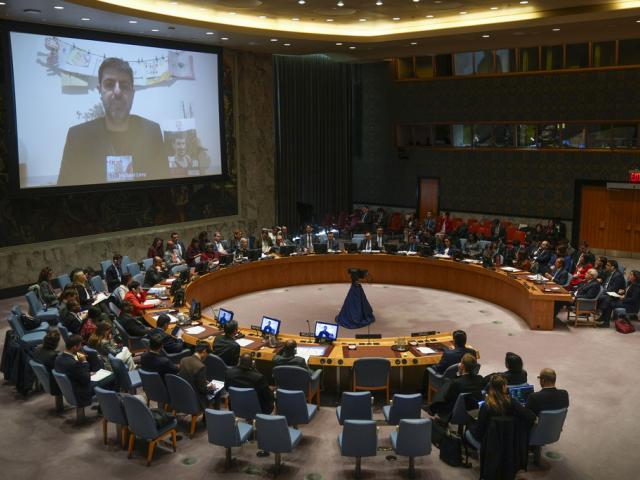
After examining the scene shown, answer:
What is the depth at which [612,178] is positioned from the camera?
1769 cm

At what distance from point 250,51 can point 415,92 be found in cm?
586

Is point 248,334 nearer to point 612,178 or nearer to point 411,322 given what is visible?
point 411,322

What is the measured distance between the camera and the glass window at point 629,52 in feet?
55.2

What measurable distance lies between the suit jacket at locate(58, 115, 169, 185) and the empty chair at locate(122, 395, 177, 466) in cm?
886

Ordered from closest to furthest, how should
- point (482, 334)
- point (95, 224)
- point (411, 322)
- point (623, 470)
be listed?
1. point (623, 470)
2. point (482, 334)
3. point (411, 322)
4. point (95, 224)

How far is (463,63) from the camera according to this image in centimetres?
2006

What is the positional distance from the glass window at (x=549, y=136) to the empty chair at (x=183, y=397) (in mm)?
14579

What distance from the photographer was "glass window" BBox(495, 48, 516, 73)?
1895 cm

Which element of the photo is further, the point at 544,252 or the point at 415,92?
the point at 415,92

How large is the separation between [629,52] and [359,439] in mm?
14754

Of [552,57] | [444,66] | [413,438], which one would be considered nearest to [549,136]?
[552,57]

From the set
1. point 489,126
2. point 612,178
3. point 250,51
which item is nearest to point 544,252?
point 612,178

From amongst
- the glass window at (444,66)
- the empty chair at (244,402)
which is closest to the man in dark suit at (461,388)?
the empty chair at (244,402)

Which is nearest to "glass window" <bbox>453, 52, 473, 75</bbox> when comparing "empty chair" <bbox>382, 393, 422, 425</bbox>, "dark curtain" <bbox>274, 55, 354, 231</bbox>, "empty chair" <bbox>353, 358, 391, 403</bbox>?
"dark curtain" <bbox>274, 55, 354, 231</bbox>
